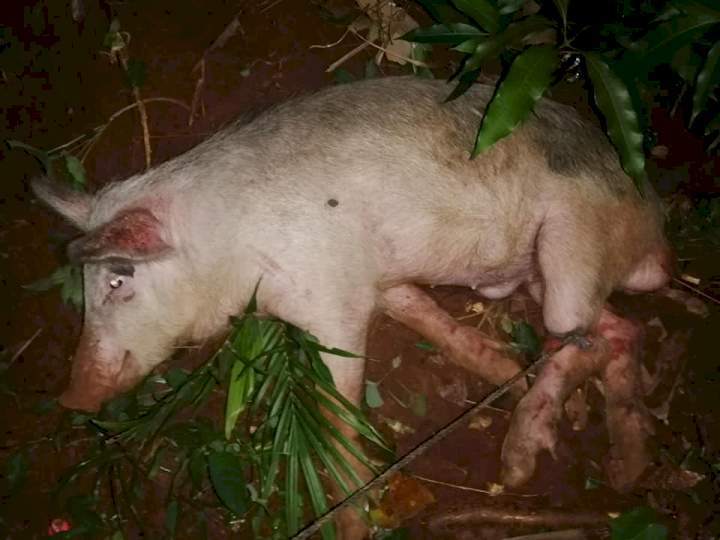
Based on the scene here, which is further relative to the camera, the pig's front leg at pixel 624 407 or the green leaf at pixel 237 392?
the pig's front leg at pixel 624 407

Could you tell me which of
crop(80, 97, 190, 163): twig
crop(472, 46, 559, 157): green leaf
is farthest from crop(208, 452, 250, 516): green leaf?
crop(80, 97, 190, 163): twig

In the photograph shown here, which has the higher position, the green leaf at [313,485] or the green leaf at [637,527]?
the green leaf at [313,485]

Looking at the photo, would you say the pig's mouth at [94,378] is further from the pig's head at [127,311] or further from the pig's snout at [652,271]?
the pig's snout at [652,271]

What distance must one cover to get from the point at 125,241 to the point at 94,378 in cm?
81

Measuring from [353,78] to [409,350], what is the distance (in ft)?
6.17

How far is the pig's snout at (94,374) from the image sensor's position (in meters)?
3.06

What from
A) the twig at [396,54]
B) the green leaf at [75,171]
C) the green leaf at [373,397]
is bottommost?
the green leaf at [373,397]

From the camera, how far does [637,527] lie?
9.88 ft

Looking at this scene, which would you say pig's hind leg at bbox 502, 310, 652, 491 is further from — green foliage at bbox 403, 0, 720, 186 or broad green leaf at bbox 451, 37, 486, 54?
broad green leaf at bbox 451, 37, 486, 54

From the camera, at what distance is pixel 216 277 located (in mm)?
2994

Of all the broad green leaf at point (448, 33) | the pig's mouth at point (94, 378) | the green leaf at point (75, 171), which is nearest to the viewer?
the broad green leaf at point (448, 33)

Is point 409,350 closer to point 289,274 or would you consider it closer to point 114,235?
point 289,274

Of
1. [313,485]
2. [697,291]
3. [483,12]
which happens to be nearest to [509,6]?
[483,12]

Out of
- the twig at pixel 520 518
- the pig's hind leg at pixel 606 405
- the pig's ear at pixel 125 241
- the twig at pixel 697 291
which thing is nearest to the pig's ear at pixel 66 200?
the pig's ear at pixel 125 241
